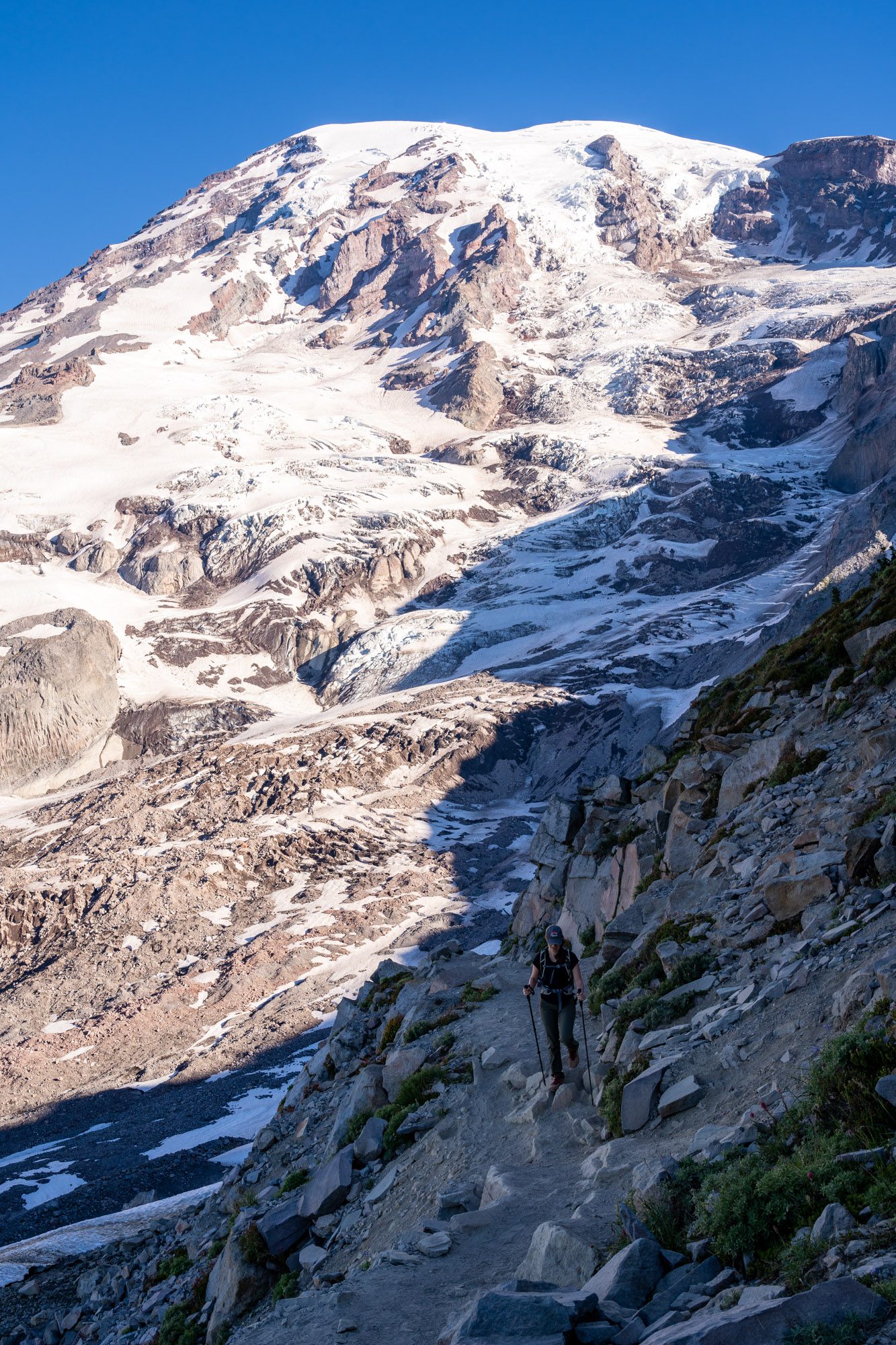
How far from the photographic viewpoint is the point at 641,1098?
30.2ft

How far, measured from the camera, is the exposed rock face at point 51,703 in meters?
132

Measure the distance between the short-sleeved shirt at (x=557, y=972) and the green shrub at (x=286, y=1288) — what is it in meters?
4.19

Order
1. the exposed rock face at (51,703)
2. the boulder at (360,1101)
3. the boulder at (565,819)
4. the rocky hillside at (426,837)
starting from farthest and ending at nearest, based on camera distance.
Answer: the exposed rock face at (51,703) → the boulder at (565,819) → the boulder at (360,1101) → the rocky hillside at (426,837)

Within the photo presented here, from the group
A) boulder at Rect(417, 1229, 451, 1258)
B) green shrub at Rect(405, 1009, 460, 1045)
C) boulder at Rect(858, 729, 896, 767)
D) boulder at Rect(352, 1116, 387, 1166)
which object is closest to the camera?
Result: boulder at Rect(417, 1229, 451, 1258)

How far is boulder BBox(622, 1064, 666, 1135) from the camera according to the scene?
909 centimetres

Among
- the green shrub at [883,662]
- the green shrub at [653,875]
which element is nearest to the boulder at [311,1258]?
the green shrub at [653,875]

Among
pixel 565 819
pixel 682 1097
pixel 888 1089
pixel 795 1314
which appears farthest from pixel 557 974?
pixel 565 819

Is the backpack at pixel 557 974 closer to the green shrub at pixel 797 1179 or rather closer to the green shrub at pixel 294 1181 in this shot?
the green shrub at pixel 797 1179

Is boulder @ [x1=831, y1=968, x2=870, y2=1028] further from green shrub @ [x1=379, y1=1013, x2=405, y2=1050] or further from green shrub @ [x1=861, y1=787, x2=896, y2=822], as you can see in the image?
green shrub @ [x1=379, y1=1013, x2=405, y2=1050]

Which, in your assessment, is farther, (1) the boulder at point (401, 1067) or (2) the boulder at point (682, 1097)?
(1) the boulder at point (401, 1067)

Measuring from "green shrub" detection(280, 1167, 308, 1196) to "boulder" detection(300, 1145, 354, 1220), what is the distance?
1.31 metres

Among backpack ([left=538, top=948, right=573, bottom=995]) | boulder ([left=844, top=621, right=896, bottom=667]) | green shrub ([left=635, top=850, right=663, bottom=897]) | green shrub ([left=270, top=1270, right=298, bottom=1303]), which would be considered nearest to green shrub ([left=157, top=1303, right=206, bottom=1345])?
green shrub ([left=270, top=1270, right=298, bottom=1303])

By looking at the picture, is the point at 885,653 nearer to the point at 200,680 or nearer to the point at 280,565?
the point at 200,680

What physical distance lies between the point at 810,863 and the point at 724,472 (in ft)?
576
